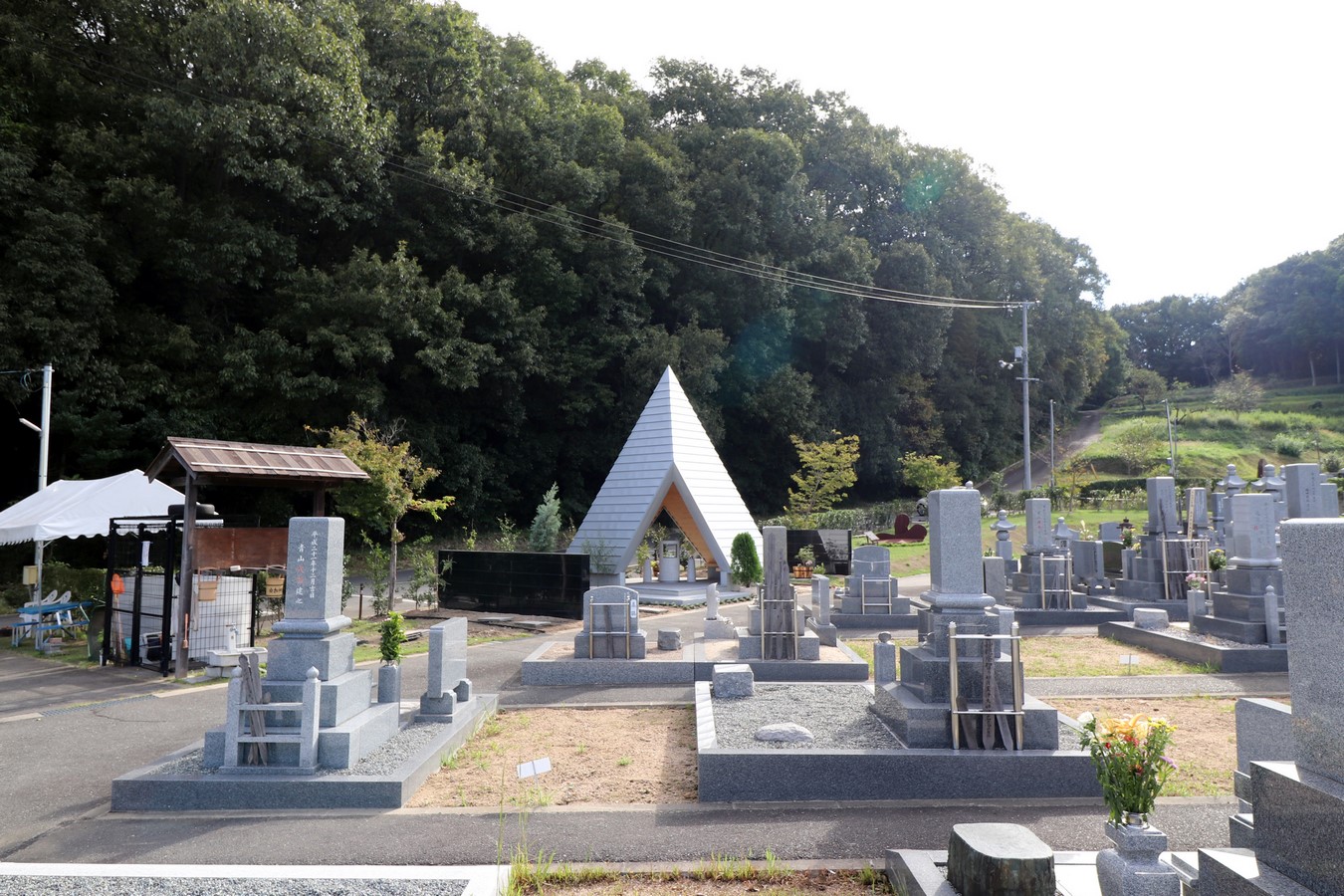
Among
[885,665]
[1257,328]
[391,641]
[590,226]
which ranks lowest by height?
[885,665]

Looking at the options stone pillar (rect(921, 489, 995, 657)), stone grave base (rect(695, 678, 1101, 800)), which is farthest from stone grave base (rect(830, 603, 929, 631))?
stone grave base (rect(695, 678, 1101, 800))

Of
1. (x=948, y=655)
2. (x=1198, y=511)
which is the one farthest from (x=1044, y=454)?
(x=948, y=655)

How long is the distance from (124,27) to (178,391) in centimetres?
1167

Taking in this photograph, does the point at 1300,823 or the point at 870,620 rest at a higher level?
the point at 1300,823

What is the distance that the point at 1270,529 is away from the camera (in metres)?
12.1

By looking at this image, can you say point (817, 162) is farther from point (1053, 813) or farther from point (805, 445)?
point (1053, 813)

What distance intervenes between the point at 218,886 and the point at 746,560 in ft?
49.1

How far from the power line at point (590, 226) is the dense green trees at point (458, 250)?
0.13m

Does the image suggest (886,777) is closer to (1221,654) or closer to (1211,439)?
(1221,654)

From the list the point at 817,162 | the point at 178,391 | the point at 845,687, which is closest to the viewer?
the point at 845,687

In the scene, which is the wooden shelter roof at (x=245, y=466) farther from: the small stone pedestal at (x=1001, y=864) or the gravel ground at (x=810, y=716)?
the small stone pedestal at (x=1001, y=864)

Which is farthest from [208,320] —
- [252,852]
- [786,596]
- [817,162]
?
[817,162]

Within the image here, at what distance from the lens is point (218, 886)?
425 centimetres

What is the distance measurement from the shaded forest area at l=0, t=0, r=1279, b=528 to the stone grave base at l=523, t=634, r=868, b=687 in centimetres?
1650
